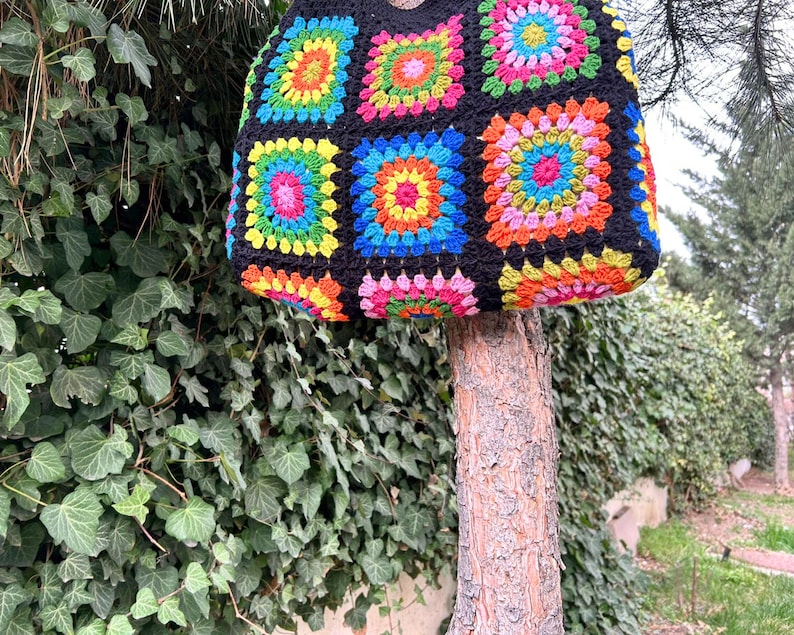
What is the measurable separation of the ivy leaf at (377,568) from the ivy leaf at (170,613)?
0.46 meters

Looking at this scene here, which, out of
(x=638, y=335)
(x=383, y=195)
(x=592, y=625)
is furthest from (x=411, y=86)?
(x=638, y=335)

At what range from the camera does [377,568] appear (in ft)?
4.14

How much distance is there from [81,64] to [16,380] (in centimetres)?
46

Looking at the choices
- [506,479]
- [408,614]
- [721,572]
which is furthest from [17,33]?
[721,572]

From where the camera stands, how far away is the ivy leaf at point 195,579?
92cm

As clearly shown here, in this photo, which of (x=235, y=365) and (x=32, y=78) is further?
(x=235, y=365)

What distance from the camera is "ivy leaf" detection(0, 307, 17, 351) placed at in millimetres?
783

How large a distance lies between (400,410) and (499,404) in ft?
1.74

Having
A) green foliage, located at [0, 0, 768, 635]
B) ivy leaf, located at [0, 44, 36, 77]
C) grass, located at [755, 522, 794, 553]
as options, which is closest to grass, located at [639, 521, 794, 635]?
grass, located at [755, 522, 794, 553]

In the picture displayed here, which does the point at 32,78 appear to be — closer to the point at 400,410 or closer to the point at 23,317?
the point at 23,317

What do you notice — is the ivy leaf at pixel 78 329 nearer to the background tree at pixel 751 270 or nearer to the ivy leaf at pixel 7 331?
the ivy leaf at pixel 7 331

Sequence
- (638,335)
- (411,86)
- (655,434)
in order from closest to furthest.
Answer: (411,86) < (638,335) < (655,434)

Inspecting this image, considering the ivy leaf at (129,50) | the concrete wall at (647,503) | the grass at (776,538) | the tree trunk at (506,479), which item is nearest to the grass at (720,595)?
the concrete wall at (647,503)

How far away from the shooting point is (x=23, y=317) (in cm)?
89
